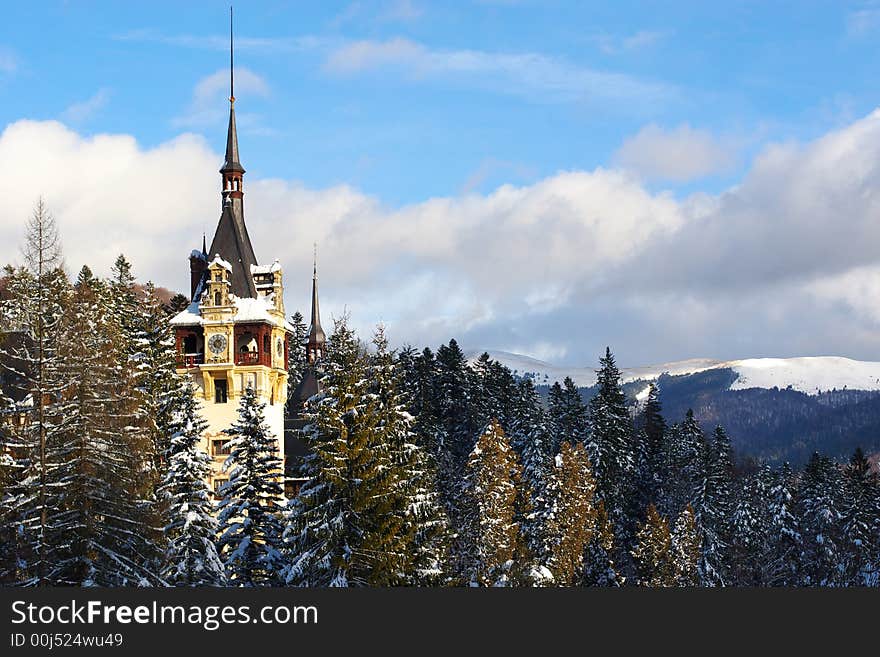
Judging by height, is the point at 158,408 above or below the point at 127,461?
above

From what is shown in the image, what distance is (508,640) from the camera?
32.2 m

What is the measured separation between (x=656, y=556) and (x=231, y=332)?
30.3 metres

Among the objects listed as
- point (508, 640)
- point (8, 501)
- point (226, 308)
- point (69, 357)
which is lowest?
point (508, 640)

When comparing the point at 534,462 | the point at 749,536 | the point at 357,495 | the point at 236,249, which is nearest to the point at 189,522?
the point at 357,495

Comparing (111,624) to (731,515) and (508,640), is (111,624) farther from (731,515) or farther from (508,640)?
(731,515)

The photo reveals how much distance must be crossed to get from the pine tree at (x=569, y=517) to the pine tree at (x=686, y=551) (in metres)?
5.42

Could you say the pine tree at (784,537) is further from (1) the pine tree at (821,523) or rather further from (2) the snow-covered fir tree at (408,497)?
(2) the snow-covered fir tree at (408,497)

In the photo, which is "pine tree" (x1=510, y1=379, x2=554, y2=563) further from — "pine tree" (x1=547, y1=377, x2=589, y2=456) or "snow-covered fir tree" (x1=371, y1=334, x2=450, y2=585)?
"snow-covered fir tree" (x1=371, y1=334, x2=450, y2=585)

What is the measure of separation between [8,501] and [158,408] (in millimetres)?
20442

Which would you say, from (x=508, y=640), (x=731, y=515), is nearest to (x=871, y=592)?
(x=508, y=640)

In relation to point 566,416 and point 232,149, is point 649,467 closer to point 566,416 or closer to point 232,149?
point 566,416

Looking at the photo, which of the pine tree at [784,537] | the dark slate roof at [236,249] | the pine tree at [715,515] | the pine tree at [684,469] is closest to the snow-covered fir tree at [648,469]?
the pine tree at [684,469]

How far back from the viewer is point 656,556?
80750 mm

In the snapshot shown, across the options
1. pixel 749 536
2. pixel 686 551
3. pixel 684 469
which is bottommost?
pixel 686 551
